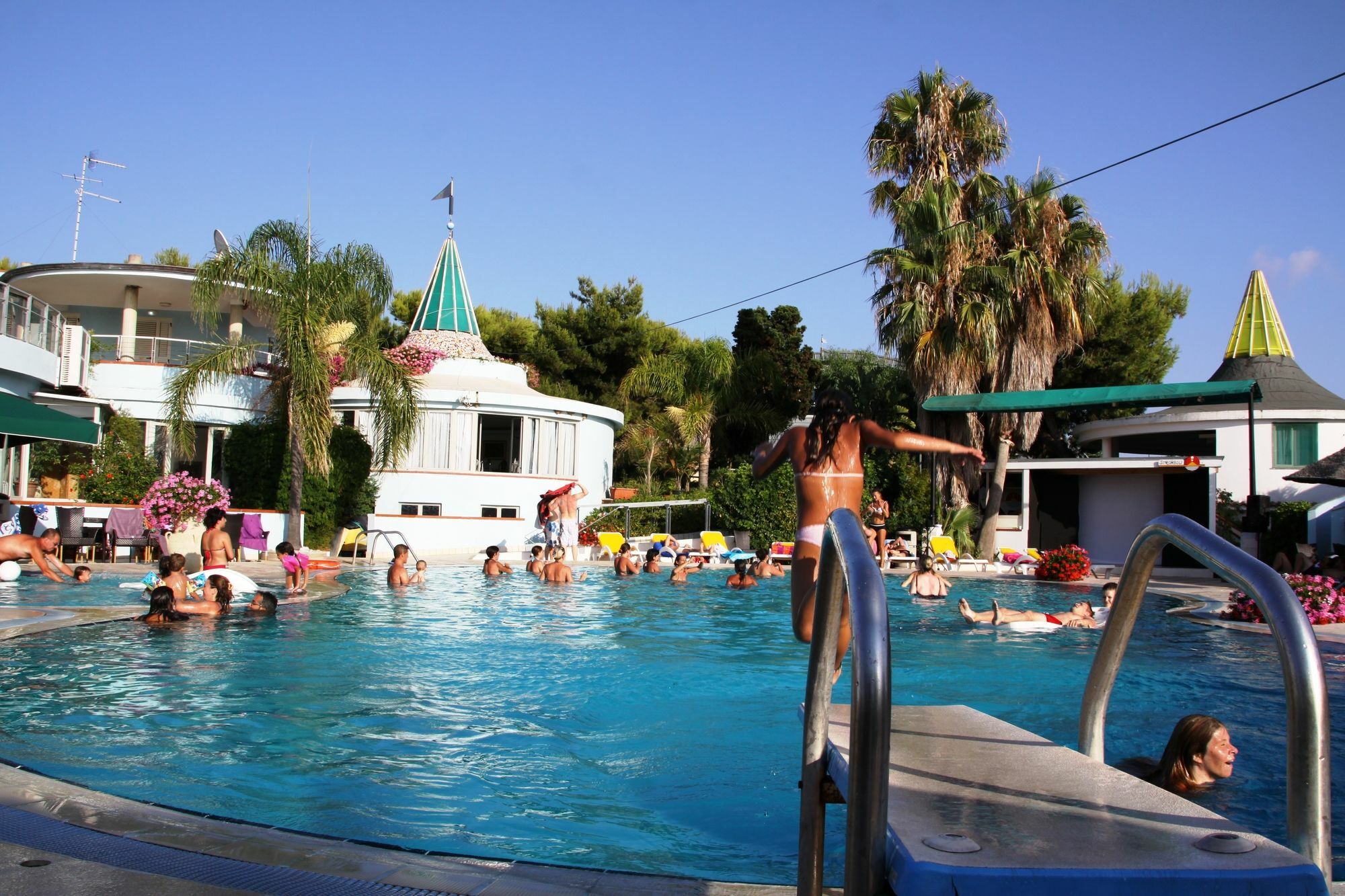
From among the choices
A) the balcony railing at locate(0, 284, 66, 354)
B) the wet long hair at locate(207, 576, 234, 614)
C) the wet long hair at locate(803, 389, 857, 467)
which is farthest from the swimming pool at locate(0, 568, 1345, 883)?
the balcony railing at locate(0, 284, 66, 354)

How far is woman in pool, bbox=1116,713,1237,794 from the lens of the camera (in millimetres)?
5484

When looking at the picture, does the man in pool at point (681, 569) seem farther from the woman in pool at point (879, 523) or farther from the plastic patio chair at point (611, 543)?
the woman in pool at point (879, 523)

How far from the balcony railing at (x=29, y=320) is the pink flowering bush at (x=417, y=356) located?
724cm

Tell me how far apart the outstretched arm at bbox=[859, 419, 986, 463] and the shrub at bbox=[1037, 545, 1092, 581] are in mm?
14976

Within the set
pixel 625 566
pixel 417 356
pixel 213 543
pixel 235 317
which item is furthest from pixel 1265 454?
pixel 235 317

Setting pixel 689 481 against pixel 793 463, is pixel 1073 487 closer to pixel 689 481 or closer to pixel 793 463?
pixel 689 481

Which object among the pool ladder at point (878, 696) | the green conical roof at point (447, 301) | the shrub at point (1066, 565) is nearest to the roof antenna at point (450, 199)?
the green conical roof at point (447, 301)

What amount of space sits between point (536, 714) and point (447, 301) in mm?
24229

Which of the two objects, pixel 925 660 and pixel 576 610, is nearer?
pixel 925 660

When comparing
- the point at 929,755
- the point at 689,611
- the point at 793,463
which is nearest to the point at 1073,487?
the point at 689,611

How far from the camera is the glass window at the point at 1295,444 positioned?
24.5 m

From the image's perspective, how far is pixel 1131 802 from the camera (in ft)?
8.48

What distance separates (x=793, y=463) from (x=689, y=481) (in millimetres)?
29950

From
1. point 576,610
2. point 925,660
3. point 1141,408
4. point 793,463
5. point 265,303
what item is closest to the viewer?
point 793,463
